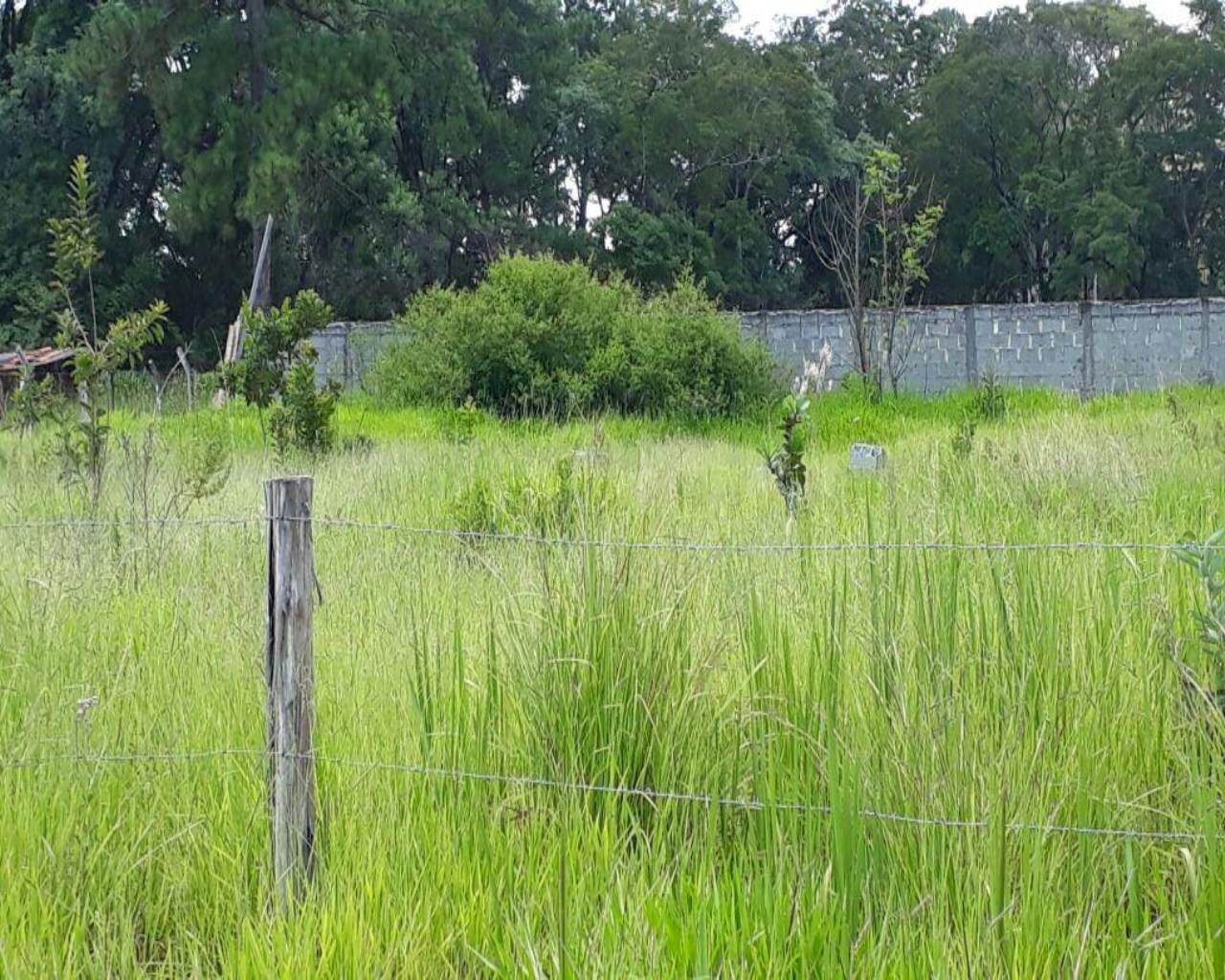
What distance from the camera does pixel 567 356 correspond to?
57.0 ft

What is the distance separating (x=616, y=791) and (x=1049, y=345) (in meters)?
20.7

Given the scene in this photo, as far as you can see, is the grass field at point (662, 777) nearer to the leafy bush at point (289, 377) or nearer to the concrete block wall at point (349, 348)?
the leafy bush at point (289, 377)

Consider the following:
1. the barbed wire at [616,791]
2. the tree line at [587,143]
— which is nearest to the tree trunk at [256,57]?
the tree line at [587,143]

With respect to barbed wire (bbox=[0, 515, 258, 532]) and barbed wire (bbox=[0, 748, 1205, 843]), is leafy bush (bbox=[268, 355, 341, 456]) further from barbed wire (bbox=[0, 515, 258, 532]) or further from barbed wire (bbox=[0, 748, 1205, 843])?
barbed wire (bbox=[0, 748, 1205, 843])

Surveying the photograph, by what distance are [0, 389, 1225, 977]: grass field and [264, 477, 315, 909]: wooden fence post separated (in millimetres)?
113

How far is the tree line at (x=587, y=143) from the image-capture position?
27672 millimetres

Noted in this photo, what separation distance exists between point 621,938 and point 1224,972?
3.69 ft

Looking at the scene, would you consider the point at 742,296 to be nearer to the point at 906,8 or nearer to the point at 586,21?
the point at 586,21

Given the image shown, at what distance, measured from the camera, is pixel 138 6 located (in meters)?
25.9

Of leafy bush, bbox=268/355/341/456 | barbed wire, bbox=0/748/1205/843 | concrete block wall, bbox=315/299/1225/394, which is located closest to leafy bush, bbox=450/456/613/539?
barbed wire, bbox=0/748/1205/843

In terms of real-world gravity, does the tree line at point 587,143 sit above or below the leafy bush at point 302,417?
above

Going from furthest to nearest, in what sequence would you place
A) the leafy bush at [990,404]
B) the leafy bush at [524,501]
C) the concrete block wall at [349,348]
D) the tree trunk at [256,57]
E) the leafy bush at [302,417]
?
the tree trunk at [256,57] < the concrete block wall at [349,348] < the leafy bush at [990,404] < the leafy bush at [302,417] < the leafy bush at [524,501]

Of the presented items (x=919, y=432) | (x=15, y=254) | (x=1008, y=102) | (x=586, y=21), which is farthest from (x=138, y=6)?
(x=1008, y=102)

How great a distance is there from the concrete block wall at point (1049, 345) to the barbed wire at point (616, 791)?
18.2 m
